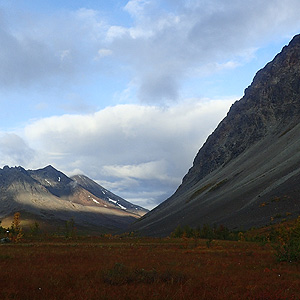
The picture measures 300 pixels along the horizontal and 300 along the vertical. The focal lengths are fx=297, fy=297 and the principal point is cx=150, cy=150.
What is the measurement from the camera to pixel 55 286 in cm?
1126

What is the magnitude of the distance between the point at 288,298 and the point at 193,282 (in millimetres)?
3727

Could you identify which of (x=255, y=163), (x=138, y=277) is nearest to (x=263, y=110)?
(x=255, y=163)

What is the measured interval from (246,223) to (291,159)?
31.4 metres

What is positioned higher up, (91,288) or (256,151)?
(256,151)

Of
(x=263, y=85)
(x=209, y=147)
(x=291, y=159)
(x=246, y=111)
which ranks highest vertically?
(x=263, y=85)

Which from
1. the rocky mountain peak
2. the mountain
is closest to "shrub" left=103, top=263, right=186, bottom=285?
the mountain

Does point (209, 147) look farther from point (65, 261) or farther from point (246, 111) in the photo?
point (65, 261)

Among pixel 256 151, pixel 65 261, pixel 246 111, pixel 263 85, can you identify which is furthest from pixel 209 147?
pixel 65 261

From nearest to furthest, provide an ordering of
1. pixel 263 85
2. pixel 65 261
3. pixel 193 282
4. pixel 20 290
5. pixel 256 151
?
pixel 20 290
pixel 193 282
pixel 65 261
pixel 256 151
pixel 263 85

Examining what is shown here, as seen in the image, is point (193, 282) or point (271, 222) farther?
point (271, 222)

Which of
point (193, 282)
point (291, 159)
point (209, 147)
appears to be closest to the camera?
point (193, 282)

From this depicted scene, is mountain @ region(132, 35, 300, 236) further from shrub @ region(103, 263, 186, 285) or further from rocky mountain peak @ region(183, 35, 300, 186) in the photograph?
shrub @ region(103, 263, 186, 285)

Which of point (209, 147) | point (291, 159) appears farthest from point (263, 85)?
point (291, 159)

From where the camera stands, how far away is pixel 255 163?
345 feet
